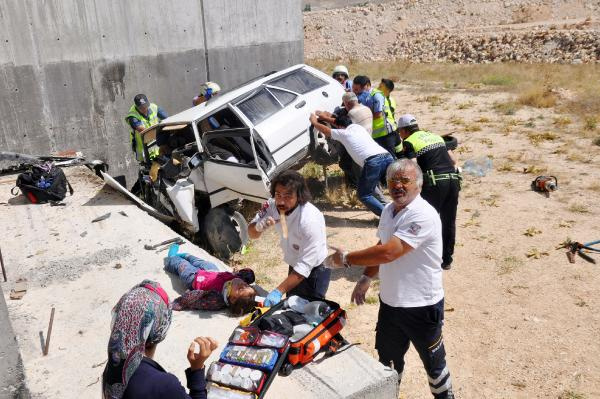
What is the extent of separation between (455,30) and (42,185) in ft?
128

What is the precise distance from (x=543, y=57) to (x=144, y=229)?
84.7ft

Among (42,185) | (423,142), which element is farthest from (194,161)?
(423,142)

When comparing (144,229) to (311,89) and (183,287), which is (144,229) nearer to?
(183,287)

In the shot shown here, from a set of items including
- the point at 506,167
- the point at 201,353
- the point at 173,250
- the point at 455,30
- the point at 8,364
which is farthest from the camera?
the point at 455,30

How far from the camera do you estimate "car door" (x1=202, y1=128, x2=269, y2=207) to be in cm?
652

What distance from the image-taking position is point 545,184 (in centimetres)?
859

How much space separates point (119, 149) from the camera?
10055 millimetres

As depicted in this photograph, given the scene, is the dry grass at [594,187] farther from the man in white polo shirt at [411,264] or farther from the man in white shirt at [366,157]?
the man in white polo shirt at [411,264]

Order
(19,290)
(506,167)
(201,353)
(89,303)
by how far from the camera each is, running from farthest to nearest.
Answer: (506,167) < (19,290) < (89,303) < (201,353)

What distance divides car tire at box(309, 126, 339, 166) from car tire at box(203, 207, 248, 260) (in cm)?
161

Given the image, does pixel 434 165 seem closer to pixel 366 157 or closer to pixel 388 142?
pixel 366 157

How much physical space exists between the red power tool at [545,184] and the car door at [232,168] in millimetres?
4904

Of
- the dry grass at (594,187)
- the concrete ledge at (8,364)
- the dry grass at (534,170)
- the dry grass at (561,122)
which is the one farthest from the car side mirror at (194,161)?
the dry grass at (561,122)

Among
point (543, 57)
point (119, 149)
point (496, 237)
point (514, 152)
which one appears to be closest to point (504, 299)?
point (496, 237)
